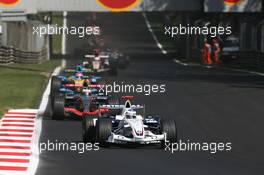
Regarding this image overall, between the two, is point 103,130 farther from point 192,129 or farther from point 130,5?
point 130,5

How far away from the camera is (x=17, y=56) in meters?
45.8

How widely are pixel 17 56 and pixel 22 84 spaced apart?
13.7 m

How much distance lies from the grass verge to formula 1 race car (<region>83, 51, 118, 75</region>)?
5.82 ft

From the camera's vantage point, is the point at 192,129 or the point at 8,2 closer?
the point at 192,129

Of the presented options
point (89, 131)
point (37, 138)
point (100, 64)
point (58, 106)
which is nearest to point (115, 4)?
point (100, 64)

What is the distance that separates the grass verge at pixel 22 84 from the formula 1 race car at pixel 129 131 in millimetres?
5864

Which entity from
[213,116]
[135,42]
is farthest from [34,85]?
[135,42]

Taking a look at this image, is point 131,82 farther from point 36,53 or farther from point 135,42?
point 135,42

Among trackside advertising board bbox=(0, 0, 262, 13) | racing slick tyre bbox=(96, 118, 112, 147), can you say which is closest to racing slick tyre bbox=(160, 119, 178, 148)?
racing slick tyre bbox=(96, 118, 112, 147)

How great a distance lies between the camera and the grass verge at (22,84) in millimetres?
25766

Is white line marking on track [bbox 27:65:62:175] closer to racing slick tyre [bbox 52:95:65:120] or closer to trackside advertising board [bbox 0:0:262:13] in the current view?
racing slick tyre [bbox 52:95:65:120]

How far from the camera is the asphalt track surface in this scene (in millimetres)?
14806

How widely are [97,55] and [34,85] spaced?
4.95 metres

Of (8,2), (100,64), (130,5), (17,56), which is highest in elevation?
(8,2)
